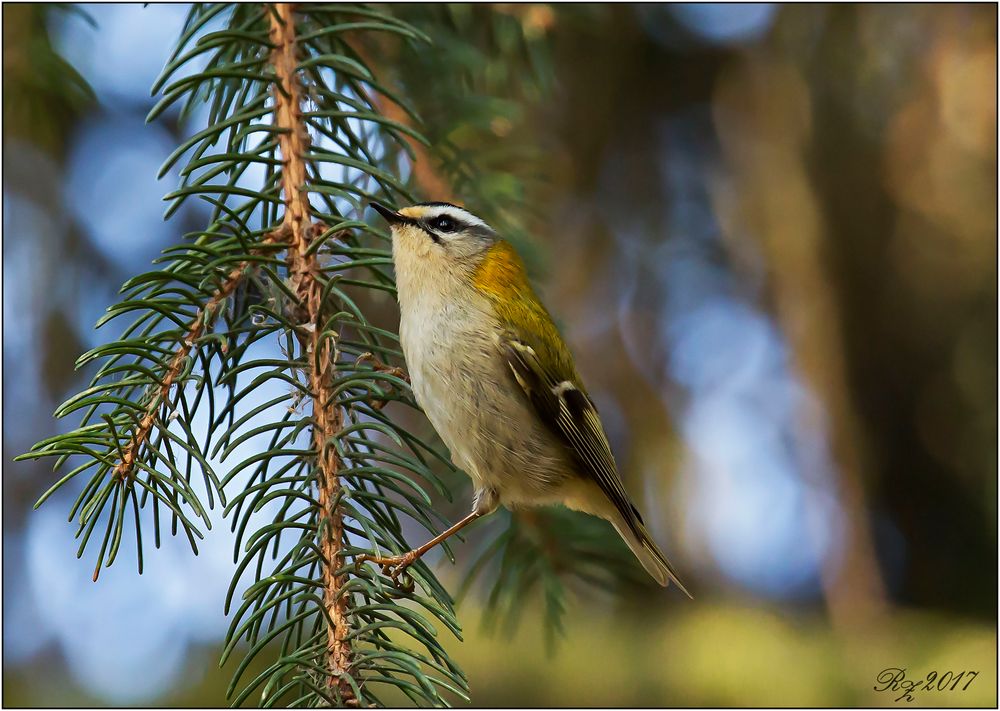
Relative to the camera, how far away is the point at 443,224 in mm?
1358

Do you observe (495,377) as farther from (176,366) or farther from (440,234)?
(176,366)

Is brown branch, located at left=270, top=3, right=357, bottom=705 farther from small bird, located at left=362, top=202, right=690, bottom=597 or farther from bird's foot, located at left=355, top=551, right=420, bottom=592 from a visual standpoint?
small bird, located at left=362, top=202, right=690, bottom=597

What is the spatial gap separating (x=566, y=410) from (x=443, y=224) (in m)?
0.37

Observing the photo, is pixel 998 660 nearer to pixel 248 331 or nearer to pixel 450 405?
pixel 450 405

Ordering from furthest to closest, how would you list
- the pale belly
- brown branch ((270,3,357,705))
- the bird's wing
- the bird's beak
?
1. the bird's wing
2. the pale belly
3. the bird's beak
4. brown branch ((270,3,357,705))

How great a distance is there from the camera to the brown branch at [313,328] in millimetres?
788

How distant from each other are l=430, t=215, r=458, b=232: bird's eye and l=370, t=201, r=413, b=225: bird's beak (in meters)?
0.06

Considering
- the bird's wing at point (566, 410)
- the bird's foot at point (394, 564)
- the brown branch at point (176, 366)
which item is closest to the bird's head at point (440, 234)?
the bird's wing at point (566, 410)

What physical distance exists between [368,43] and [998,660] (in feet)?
4.49

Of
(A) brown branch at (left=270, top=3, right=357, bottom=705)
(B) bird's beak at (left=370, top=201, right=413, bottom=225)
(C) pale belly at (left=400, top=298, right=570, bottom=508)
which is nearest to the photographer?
(A) brown branch at (left=270, top=3, right=357, bottom=705)

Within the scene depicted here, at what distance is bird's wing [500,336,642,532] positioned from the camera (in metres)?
1.39

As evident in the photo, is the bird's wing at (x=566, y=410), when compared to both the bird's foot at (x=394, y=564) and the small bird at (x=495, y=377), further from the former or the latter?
the bird's foot at (x=394, y=564)

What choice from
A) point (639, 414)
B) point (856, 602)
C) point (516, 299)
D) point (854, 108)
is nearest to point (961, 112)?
point (854, 108)

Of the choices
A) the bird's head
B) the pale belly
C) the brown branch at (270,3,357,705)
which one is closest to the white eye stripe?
the bird's head
